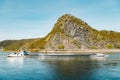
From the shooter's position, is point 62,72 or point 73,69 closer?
point 62,72

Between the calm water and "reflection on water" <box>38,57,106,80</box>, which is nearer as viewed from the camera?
the calm water

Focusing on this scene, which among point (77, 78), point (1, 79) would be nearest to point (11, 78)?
point (1, 79)

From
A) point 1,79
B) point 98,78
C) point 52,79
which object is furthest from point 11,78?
point 98,78

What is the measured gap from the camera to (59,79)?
265 ft

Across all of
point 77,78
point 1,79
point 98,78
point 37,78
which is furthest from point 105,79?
point 1,79

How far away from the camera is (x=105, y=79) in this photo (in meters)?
81.4

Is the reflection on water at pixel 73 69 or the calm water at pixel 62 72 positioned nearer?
the calm water at pixel 62 72

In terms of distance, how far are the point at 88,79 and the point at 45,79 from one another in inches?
510

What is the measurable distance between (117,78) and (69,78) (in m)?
15.0

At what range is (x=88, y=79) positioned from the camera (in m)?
81.1

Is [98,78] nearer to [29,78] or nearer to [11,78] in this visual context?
[29,78]

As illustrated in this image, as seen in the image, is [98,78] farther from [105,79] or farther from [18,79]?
[18,79]

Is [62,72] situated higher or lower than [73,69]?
lower

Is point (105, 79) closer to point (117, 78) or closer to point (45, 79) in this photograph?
point (117, 78)
